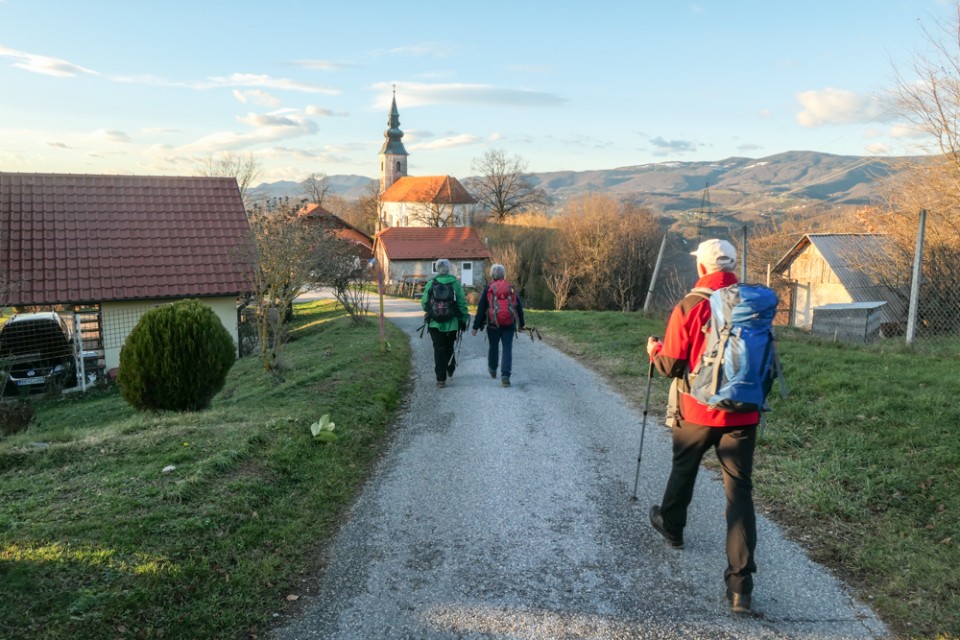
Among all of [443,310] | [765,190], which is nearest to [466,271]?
[443,310]

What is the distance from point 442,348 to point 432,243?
45384 mm

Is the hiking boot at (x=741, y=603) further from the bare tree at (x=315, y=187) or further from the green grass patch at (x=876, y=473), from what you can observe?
the bare tree at (x=315, y=187)

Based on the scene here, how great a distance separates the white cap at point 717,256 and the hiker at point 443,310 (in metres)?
5.09

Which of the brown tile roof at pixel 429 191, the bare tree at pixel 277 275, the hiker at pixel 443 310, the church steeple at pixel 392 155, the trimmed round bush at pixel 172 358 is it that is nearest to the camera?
the trimmed round bush at pixel 172 358

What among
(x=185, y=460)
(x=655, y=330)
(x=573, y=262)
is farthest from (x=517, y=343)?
(x=573, y=262)

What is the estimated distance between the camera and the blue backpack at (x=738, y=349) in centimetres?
349

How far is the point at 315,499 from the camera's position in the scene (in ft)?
16.7

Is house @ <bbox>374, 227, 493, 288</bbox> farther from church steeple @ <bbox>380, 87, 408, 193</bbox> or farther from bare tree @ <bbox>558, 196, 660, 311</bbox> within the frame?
church steeple @ <bbox>380, 87, 408, 193</bbox>

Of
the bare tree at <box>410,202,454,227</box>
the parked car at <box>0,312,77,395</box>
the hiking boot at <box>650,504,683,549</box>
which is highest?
the bare tree at <box>410,202,454,227</box>

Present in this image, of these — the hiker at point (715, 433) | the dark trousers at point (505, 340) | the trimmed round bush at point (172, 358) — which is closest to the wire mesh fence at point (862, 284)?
the dark trousers at point (505, 340)

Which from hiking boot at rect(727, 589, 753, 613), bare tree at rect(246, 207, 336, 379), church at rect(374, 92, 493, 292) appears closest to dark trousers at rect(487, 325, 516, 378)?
church at rect(374, 92, 493, 292)

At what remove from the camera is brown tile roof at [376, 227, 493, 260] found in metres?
52.1

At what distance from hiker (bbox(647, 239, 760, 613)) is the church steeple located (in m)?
105

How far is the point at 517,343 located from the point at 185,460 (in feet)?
27.1
